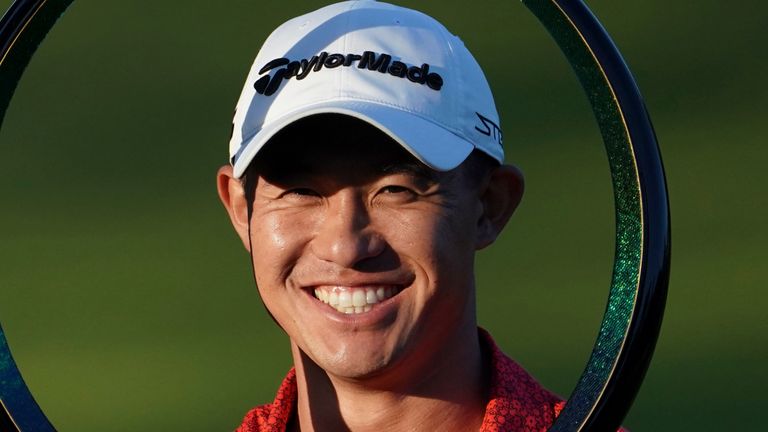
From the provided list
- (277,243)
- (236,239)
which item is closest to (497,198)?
(277,243)

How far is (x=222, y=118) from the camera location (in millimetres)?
5309

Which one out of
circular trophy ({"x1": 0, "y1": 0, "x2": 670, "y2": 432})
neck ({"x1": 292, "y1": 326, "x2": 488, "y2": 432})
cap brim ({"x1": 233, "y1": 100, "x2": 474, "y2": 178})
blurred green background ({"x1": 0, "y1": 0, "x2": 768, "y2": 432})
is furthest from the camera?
blurred green background ({"x1": 0, "y1": 0, "x2": 768, "y2": 432})

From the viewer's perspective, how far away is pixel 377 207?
206cm

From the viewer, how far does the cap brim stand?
79.4 inches

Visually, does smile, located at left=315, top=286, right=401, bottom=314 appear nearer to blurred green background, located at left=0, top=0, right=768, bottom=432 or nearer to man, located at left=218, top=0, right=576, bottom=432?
man, located at left=218, top=0, right=576, bottom=432

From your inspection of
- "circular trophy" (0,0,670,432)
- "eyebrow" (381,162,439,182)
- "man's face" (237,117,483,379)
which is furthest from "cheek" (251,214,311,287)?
"circular trophy" (0,0,670,432)

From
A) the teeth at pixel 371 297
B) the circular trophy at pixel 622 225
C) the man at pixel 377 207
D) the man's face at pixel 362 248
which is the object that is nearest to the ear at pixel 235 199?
A: the man at pixel 377 207

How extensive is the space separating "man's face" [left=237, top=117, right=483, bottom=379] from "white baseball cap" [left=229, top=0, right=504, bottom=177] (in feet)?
0.13

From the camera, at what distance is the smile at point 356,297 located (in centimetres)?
207

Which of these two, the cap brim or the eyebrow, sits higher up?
the cap brim

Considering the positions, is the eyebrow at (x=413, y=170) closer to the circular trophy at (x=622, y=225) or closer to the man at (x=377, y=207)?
the man at (x=377, y=207)

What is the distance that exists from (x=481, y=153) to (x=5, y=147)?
3270 mm

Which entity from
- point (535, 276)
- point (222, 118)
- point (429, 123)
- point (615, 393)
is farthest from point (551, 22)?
point (222, 118)

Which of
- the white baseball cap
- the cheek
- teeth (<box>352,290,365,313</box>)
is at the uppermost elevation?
the white baseball cap
